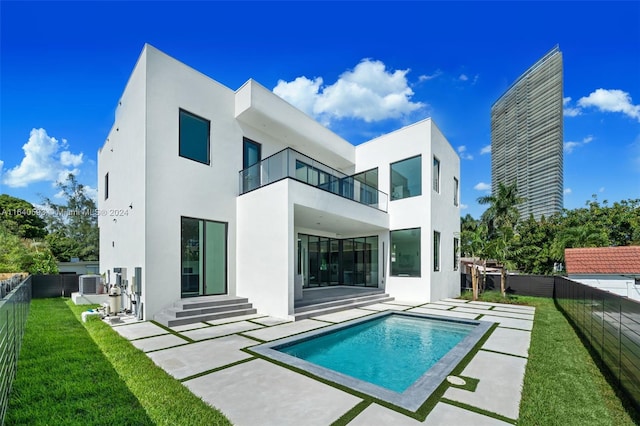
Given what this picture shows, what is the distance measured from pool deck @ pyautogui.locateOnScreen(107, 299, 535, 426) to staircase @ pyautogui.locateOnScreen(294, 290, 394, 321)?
1121 millimetres

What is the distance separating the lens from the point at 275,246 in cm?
891

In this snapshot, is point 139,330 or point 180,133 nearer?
point 139,330

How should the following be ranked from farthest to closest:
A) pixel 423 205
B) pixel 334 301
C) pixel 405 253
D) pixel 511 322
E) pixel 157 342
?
pixel 405 253
pixel 423 205
pixel 334 301
pixel 511 322
pixel 157 342

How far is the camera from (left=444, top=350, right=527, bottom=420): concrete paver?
3.46 metres

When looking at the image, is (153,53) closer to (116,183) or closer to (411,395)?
(116,183)

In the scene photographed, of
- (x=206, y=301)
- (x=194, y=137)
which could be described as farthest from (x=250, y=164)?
(x=206, y=301)

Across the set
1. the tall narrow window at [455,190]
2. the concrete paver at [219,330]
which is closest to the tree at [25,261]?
the concrete paver at [219,330]

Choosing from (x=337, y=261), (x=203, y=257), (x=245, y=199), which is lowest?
(x=337, y=261)

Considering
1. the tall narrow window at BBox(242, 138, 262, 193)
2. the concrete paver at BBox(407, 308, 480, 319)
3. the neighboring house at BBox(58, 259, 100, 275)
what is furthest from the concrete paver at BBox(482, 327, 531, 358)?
the neighboring house at BBox(58, 259, 100, 275)

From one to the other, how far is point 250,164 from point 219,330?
628 cm

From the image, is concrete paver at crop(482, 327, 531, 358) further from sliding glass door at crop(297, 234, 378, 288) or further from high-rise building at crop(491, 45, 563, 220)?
high-rise building at crop(491, 45, 563, 220)

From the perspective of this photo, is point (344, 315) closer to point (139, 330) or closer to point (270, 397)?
point (139, 330)

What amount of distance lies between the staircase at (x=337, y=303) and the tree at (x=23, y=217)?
31.7 m

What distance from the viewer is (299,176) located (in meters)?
9.81
